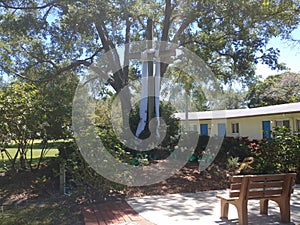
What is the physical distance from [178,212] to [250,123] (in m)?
15.9

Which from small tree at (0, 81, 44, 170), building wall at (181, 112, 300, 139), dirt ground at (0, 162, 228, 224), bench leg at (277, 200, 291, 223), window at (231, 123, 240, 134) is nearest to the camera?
bench leg at (277, 200, 291, 223)

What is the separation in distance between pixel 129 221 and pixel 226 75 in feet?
35.4

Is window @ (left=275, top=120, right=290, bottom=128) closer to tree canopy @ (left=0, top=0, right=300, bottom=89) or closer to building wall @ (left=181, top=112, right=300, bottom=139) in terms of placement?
building wall @ (left=181, top=112, right=300, bottom=139)

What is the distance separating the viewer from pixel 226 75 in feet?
46.0

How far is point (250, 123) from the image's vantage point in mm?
19688

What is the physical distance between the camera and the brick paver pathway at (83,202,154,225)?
4598mm

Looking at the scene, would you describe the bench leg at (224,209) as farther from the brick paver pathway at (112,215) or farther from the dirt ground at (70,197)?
the dirt ground at (70,197)

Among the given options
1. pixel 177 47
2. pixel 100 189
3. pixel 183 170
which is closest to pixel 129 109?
pixel 177 47

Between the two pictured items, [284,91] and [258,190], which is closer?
[258,190]

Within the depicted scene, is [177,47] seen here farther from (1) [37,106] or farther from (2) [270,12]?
(1) [37,106]

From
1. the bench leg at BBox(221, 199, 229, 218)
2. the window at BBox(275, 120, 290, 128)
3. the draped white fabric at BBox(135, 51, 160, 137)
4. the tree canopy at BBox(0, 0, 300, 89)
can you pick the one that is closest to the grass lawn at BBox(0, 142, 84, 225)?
the bench leg at BBox(221, 199, 229, 218)

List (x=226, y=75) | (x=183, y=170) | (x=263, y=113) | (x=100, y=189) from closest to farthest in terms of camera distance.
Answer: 1. (x=100, y=189)
2. (x=183, y=170)
3. (x=226, y=75)
4. (x=263, y=113)

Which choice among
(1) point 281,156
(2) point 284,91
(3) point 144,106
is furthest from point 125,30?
(2) point 284,91

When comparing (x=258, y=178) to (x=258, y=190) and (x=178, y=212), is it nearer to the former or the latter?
(x=258, y=190)
